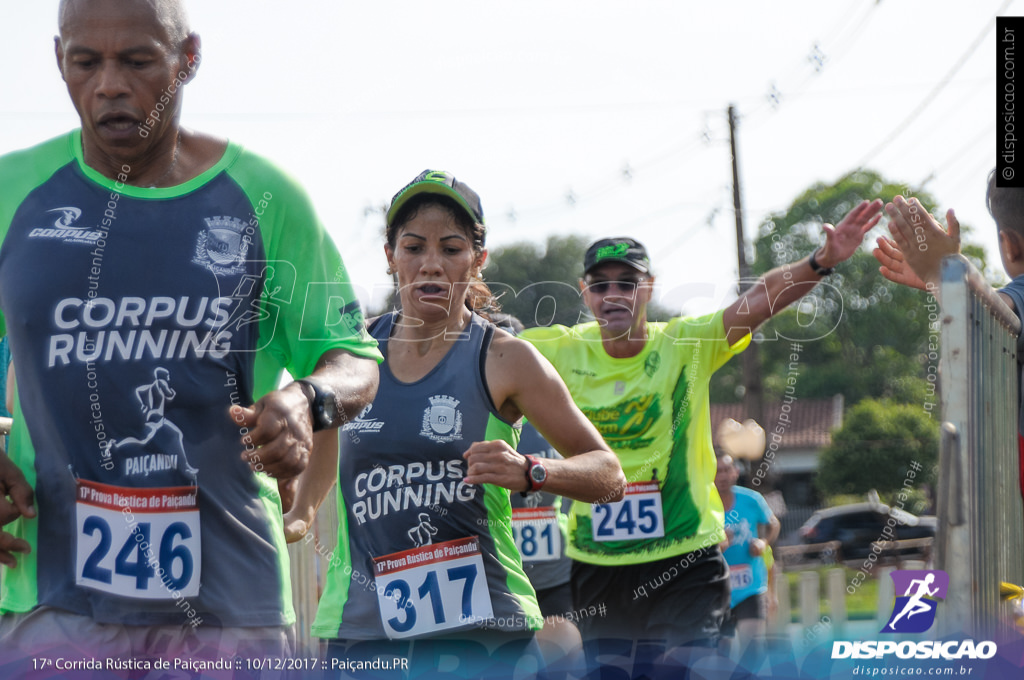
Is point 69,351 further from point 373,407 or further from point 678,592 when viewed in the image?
point 678,592

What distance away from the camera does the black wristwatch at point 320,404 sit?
2.16 meters

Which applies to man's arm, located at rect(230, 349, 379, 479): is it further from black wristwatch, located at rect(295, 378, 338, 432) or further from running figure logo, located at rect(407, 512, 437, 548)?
running figure logo, located at rect(407, 512, 437, 548)

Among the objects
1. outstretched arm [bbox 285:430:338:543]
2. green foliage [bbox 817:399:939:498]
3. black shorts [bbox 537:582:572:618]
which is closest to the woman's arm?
outstretched arm [bbox 285:430:338:543]

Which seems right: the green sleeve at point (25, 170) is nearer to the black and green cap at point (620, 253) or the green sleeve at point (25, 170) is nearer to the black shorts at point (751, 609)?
the black and green cap at point (620, 253)

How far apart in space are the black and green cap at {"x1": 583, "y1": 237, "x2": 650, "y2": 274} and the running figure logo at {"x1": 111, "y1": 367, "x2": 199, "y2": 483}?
3.30m

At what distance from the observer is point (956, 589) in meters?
3.25

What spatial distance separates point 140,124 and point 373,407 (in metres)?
1.20

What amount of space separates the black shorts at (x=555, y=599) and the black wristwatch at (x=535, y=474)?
284 centimetres

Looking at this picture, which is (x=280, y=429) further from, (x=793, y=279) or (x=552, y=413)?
(x=793, y=279)

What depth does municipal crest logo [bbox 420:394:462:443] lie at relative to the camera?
3283 mm

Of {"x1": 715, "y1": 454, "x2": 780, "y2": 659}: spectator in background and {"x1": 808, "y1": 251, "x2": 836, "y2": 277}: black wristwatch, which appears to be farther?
{"x1": 715, "y1": 454, "x2": 780, "y2": 659}: spectator in background

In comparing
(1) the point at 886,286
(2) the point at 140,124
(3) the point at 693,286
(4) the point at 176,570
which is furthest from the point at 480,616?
(1) the point at 886,286

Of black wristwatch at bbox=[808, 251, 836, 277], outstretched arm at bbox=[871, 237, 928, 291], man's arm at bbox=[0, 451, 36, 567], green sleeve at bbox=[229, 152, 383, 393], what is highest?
black wristwatch at bbox=[808, 251, 836, 277]

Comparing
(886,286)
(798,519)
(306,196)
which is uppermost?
(886,286)
